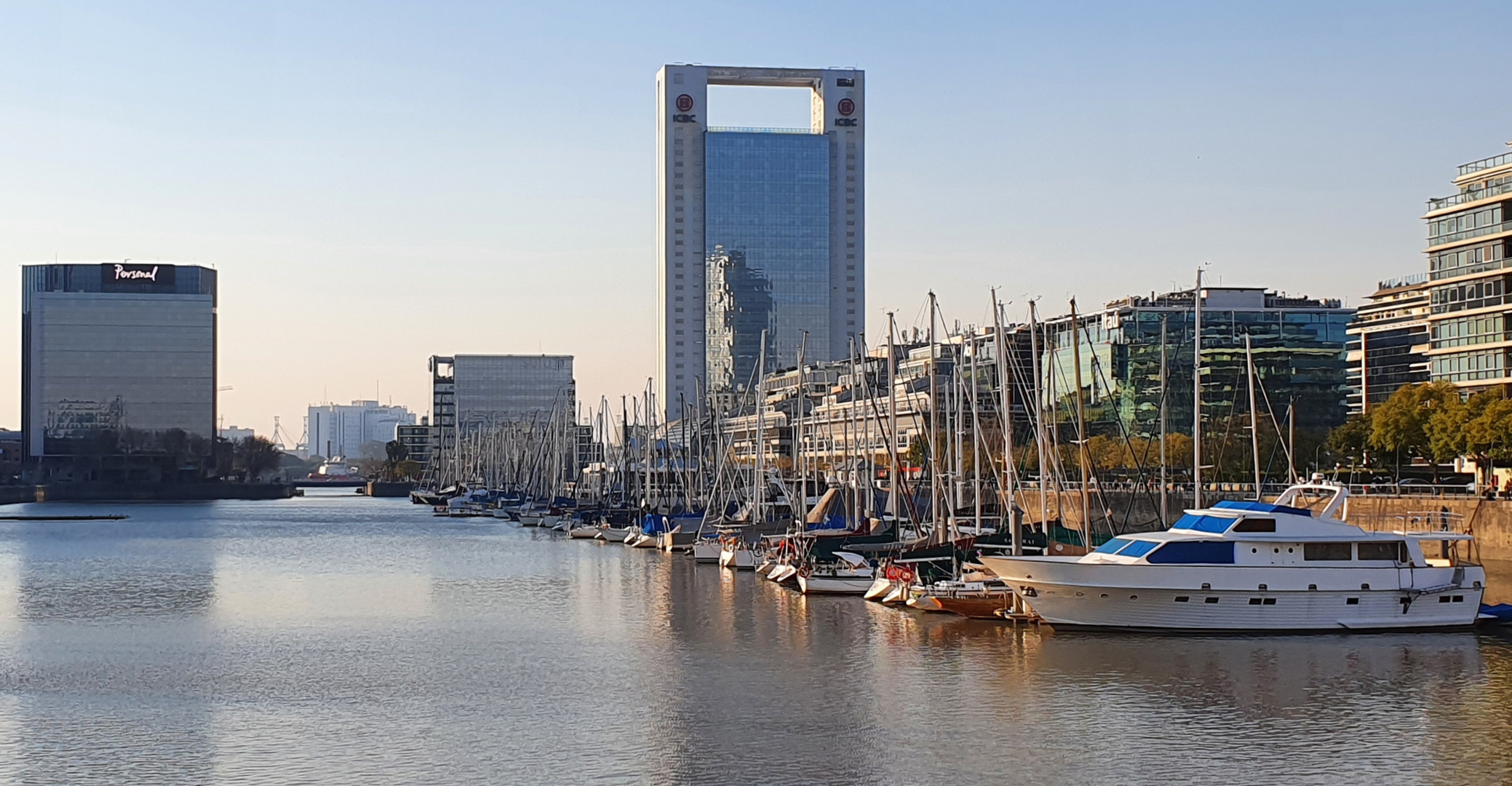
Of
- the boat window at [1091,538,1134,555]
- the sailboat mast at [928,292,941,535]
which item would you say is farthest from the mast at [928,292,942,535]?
the boat window at [1091,538,1134,555]

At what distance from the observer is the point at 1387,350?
15625 centimetres

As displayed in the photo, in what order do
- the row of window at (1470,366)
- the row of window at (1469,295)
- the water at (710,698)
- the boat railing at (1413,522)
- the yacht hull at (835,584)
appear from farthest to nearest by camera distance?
the row of window at (1470,366)
the row of window at (1469,295)
the boat railing at (1413,522)
the yacht hull at (835,584)
the water at (710,698)

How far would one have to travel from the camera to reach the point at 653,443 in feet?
496

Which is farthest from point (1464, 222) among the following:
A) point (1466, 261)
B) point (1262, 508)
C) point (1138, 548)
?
point (1138, 548)

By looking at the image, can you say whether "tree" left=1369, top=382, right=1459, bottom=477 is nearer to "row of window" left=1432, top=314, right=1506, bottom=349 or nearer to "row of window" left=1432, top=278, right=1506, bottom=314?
"row of window" left=1432, top=314, right=1506, bottom=349

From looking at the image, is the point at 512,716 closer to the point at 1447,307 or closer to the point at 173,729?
the point at 173,729

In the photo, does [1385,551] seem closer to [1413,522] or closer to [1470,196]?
[1413,522]

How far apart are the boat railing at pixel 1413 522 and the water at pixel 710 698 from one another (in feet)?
72.7

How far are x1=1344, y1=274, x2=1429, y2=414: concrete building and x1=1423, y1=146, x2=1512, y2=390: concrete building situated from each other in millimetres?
35957

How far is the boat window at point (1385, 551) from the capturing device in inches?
2185

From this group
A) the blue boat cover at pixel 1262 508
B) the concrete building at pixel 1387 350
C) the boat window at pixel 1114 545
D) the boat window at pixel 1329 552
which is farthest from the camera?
the concrete building at pixel 1387 350

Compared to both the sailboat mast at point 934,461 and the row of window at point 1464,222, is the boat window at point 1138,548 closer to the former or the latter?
the sailboat mast at point 934,461

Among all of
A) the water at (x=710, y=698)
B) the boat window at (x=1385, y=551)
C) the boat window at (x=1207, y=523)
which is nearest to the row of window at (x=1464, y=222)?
the water at (x=710, y=698)

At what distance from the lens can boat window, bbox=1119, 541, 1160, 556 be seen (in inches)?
2174
